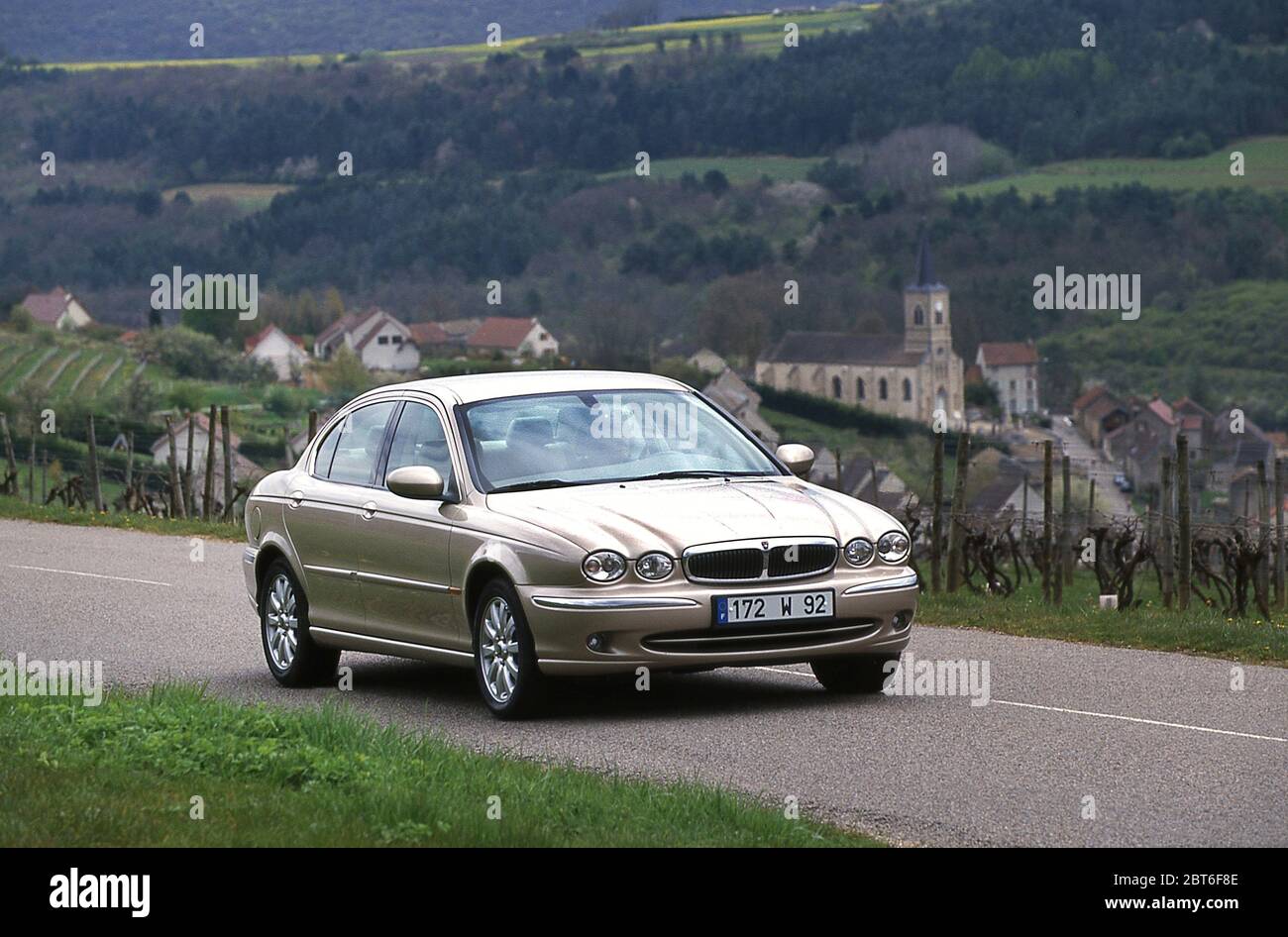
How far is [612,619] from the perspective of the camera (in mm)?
10062

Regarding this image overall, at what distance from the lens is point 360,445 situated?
481 inches

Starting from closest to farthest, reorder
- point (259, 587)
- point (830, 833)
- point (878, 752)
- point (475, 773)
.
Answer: point (830, 833) → point (475, 773) → point (878, 752) → point (259, 587)

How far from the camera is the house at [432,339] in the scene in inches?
7170

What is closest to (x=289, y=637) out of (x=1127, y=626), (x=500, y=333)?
(x=1127, y=626)

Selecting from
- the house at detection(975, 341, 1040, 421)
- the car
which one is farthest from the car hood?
the house at detection(975, 341, 1040, 421)

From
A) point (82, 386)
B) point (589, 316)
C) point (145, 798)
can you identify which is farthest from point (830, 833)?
point (589, 316)

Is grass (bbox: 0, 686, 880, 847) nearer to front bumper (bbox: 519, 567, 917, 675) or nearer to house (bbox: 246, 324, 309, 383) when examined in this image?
front bumper (bbox: 519, 567, 917, 675)

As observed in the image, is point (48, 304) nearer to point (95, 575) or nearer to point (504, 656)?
point (95, 575)

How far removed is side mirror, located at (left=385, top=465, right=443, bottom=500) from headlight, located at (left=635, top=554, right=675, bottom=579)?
1386 mm

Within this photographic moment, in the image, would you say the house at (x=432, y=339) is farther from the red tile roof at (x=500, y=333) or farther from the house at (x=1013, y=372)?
the house at (x=1013, y=372)

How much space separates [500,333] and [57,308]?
3496 centimetres

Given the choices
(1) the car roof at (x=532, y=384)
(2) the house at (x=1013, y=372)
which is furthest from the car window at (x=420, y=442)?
(2) the house at (x=1013, y=372)
